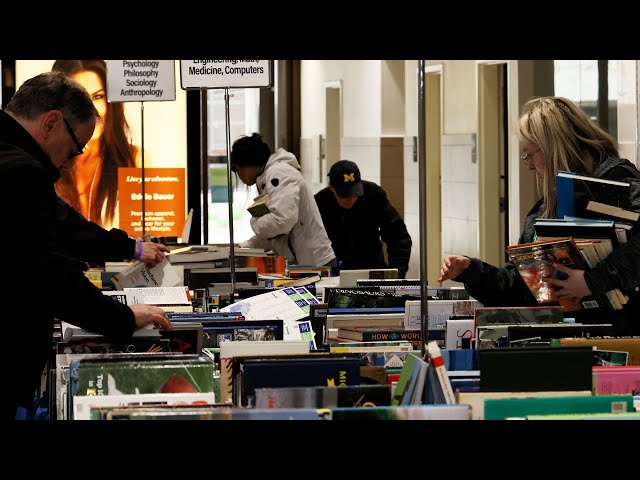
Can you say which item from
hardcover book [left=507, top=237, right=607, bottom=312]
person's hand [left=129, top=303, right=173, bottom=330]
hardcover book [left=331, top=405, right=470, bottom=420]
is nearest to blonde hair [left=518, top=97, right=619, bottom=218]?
hardcover book [left=507, top=237, right=607, bottom=312]

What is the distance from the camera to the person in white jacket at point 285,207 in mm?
7746

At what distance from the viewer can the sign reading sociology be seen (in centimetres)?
866

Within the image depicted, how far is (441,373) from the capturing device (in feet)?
9.14

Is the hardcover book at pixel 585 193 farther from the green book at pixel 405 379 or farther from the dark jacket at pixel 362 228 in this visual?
the dark jacket at pixel 362 228

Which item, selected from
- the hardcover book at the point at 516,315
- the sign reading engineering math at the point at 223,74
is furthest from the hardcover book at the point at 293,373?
the sign reading engineering math at the point at 223,74

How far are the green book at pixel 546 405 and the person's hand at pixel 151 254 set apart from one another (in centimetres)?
298

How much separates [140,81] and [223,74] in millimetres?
2709

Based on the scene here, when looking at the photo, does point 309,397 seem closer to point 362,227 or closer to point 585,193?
point 585,193

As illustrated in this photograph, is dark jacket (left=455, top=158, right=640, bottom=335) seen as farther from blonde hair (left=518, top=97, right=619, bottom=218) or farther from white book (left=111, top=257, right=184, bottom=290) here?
white book (left=111, top=257, right=184, bottom=290)

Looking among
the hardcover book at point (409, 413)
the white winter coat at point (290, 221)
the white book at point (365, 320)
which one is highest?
the white winter coat at point (290, 221)

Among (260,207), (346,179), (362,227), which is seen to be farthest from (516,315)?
(362,227)
